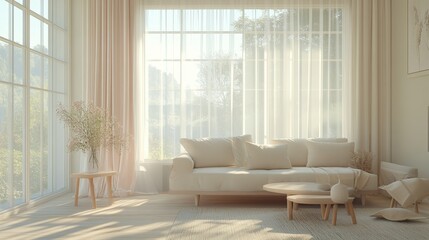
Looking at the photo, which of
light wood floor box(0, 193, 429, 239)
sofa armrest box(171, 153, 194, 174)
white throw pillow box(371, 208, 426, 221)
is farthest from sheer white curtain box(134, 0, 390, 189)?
white throw pillow box(371, 208, 426, 221)

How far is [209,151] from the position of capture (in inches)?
276

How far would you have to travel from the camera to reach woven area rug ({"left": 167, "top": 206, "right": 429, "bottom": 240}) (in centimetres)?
479

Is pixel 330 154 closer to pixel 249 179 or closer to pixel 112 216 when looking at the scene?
pixel 249 179

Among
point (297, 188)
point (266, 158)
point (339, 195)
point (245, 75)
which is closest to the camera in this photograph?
point (339, 195)

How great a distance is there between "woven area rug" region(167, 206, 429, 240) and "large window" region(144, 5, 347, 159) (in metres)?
1.90

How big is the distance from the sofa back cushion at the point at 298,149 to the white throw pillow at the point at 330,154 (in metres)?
0.12

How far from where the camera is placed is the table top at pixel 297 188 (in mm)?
Answer: 5535

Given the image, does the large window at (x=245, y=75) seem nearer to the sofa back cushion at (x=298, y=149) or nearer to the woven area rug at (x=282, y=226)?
the sofa back cushion at (x=298, y=149)

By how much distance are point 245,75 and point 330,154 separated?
5.70ft

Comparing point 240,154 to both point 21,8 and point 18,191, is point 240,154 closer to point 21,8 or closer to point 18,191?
point 18,191

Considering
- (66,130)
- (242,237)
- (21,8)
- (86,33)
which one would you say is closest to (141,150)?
(66,130)

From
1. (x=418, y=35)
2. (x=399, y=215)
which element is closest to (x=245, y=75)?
(x=418, y=35)

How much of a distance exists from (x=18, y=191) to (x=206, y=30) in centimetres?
349

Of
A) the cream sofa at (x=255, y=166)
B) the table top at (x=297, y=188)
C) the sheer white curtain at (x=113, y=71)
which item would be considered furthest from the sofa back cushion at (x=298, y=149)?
the sheer white curtain at (x=113, y=71)
